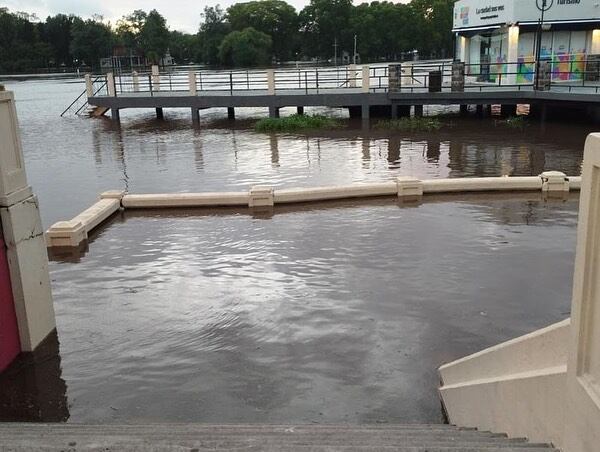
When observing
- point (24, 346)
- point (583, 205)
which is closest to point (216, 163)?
point (24, 346)

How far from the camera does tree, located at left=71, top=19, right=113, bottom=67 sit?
112 m

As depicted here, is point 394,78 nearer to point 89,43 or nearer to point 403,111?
point 403,111

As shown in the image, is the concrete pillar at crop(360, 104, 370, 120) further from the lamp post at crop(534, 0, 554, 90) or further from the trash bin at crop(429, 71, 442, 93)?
the lamp post at crop(534, 0, 554, 90)

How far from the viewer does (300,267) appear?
29.7 feet

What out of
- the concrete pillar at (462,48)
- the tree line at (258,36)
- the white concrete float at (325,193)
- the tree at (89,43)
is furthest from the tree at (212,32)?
the white concrete float at (325,193)

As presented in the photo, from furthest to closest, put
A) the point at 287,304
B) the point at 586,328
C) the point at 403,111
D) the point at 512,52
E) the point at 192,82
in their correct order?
the point at 192,82 < the point at 403,111 < the point at 512,52 < the point at 287,304 < the point at 586,328

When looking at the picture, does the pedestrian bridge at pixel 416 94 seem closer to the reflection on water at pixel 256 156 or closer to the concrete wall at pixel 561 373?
the reflection on water at pixel 256 156

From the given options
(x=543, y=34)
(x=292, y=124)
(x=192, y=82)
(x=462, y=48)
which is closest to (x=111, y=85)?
(x=192, y=82)

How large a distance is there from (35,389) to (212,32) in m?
125

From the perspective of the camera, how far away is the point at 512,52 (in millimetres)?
28109

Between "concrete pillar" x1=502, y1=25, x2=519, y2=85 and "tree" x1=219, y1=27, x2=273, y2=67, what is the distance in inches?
3027

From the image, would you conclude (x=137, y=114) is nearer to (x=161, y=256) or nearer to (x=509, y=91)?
(x=509, y=91)

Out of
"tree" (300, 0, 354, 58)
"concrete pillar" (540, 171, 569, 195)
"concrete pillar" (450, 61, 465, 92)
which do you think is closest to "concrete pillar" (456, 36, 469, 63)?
"concrete pillar" (450, 61, 465, 92)

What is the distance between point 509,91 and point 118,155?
15.1m
